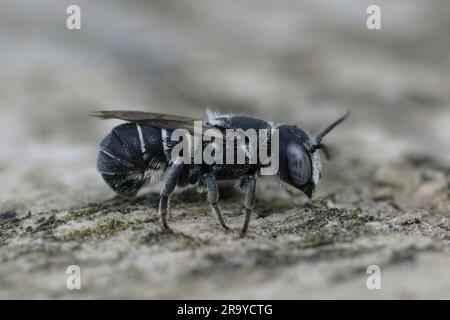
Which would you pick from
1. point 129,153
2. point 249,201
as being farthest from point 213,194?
point 129,153

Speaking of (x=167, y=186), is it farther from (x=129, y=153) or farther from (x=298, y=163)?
(x=298, y=163)

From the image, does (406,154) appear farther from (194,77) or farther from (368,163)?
(194,77)

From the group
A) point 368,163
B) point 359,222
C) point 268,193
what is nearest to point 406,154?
point 368,163

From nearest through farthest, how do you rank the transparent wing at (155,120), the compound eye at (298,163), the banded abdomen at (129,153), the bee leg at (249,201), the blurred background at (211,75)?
1. the bee leg at (249,201)
2. the compound eye at (298,163)
3. the transparent wing at (155,120)
4. the banded abdomen at (129,153)
5. the blurred background at (211,75)

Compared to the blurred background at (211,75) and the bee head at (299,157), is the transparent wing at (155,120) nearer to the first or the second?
the bee head at (299,157)

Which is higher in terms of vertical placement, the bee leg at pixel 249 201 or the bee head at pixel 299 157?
the bee head at pixel 299 157

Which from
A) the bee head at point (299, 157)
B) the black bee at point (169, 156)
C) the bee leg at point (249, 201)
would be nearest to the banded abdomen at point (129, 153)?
the black bee at point (169, 156)
